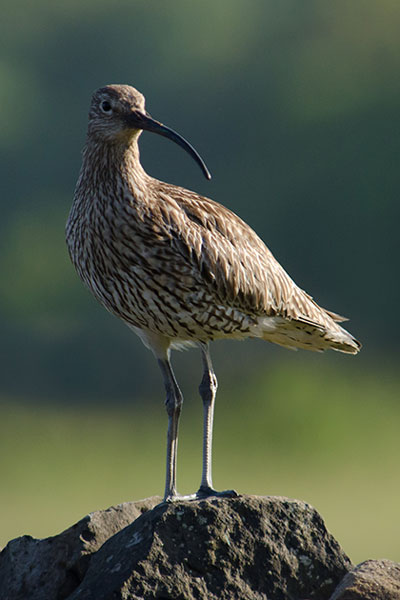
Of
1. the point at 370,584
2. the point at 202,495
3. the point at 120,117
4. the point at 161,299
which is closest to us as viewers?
the point at 370,584

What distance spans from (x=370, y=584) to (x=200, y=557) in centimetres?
119

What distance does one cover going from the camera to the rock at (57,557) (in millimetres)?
6422

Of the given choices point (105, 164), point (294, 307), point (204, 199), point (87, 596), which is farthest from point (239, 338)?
point (87, 596)

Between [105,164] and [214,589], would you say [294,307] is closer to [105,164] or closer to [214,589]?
[105,164]

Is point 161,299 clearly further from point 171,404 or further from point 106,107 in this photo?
point 106,107

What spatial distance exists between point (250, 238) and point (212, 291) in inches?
34.1

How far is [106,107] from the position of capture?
6.59 metres

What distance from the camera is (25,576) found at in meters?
6.62

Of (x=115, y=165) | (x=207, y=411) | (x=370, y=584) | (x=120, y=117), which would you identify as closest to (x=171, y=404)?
(x=207, y=411)

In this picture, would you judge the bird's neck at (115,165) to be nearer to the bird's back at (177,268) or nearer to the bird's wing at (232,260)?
the bird's back at (177,268)

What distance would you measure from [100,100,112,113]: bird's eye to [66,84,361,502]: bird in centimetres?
1

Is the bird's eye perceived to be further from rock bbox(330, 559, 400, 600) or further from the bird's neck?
rock bbox(330, 559, 400, 600)

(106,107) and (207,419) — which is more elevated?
(106,107)

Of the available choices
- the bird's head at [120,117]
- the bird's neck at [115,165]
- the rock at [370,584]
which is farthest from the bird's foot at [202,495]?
the bird's head at [120,117]
